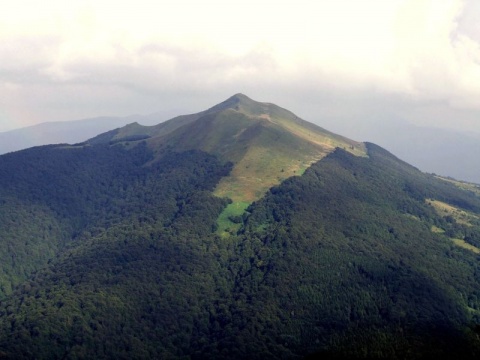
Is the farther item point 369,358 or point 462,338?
point 462,338

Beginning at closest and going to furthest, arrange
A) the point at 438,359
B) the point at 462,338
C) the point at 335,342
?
1. the point at 438,359
2. the point at 462,338
3. the point at 335,342

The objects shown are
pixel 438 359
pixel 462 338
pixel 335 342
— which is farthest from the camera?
pixel 335 342

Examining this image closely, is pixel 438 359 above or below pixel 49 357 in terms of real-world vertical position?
above

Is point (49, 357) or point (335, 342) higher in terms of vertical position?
point (335, 342)

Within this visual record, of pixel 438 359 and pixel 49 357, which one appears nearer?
pixel 438 359

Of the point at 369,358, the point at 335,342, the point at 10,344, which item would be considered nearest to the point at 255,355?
the point at 335,342

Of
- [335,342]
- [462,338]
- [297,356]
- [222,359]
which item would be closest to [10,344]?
[222,359]

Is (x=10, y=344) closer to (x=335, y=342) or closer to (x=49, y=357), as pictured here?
(x=49, y=357)

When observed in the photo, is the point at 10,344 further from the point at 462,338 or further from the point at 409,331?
the point at 462,338
